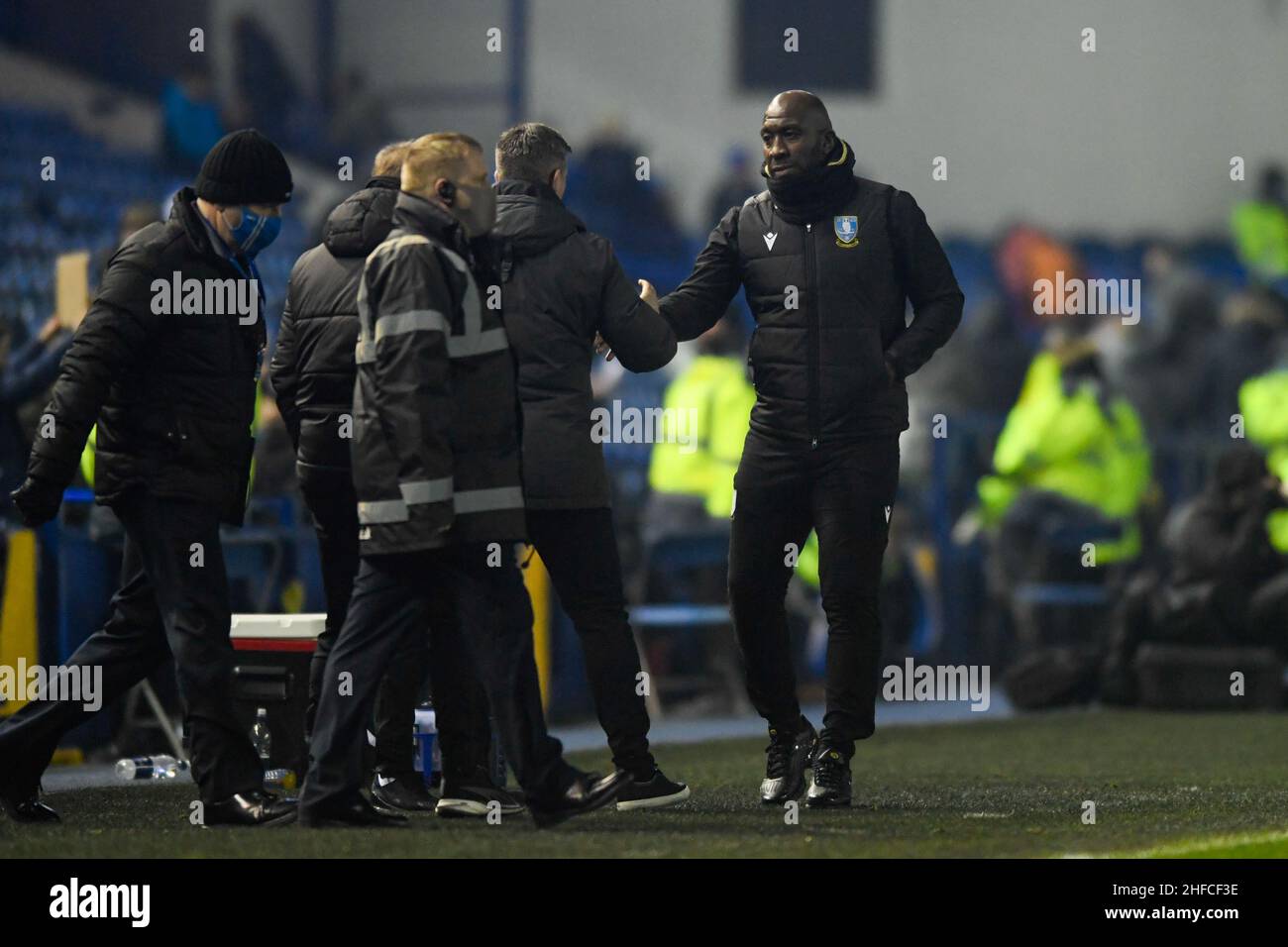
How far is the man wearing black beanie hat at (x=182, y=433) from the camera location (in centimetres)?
636

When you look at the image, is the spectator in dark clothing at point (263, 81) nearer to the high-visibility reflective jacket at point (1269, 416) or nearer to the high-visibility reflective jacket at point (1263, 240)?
the high-visibility reflective jacket at point (1269, 416)

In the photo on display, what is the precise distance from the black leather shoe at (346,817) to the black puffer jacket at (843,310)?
5.73 feet

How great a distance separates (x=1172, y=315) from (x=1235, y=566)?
25.4 feet

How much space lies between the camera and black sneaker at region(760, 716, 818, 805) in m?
7.20

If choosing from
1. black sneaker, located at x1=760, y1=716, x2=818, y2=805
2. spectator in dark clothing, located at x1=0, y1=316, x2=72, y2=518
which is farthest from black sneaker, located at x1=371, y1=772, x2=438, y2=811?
spectator in dark clothing, located at x1=0, y1=316, x2=72, y2=518

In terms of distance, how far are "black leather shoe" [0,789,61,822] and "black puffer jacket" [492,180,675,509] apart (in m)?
1.62

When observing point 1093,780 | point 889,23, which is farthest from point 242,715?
point 889,23

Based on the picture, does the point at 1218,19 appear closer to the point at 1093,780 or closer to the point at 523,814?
the point at 1093,780

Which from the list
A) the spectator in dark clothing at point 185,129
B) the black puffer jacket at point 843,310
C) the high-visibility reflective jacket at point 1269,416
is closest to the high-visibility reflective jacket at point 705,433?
the high-visibility reflective jacket at point 1269,416
